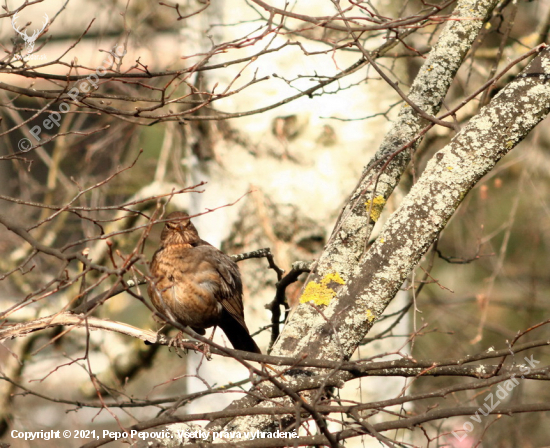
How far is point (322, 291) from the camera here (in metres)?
2.76

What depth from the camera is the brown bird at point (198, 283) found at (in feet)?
11.5

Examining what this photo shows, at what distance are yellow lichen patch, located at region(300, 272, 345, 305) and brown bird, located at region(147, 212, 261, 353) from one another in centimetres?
87

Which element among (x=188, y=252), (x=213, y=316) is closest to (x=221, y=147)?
(x=188, y=252)

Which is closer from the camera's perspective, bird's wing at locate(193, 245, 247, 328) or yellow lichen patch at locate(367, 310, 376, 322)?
yellow lichen patch at locate(367, 310, 376, 322)

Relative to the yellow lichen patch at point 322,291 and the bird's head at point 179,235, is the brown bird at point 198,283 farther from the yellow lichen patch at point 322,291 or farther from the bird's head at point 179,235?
the yellow lichen patch at point 322,291

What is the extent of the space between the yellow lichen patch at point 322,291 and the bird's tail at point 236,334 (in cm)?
97

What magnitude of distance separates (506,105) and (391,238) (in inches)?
27.1

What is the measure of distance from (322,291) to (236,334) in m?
1.12

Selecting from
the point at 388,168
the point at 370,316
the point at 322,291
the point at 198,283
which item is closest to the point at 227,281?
the point at 198,283

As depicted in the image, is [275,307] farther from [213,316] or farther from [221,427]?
[221,427]

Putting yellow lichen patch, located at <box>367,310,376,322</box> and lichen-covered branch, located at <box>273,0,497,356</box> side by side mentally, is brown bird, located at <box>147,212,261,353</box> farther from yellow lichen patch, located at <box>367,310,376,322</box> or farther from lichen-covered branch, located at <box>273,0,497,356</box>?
yellow lichen patch, located at <box>367,310,376,322</box>

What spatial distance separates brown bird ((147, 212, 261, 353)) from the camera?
137 inches

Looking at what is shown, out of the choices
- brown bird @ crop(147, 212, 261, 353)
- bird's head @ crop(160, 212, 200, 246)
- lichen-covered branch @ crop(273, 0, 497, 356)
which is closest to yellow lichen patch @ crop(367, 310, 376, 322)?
lichen-covered branch @ crop(273, 0, 497, 356)

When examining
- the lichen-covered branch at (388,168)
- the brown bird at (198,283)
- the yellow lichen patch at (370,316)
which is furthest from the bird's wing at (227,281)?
the yellow lichen patch at (370,316)
